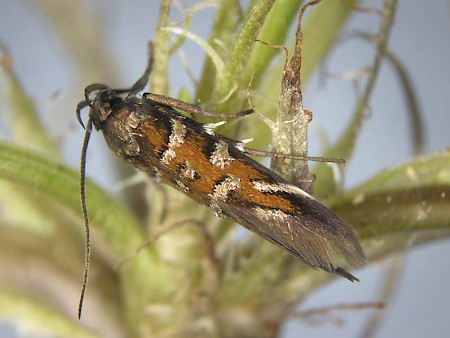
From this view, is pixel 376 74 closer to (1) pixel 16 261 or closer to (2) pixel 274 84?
(2) pixel 274 84

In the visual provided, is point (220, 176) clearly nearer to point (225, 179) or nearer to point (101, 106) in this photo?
point (225, 179)

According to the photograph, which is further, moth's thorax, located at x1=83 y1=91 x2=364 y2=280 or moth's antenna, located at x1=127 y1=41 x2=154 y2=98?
moth's antenna, located at x1=127 y1=41 x2=154 y2=98

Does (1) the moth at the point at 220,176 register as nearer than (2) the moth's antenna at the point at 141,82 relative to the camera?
Yes

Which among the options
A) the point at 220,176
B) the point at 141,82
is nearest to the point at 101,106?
the point at 141,82

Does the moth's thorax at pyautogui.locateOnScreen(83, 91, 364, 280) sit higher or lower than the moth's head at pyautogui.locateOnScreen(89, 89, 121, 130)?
lower

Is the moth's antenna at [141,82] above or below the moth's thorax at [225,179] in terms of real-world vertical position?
above

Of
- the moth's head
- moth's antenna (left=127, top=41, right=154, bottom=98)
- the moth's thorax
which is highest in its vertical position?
moth's antenna (left=127, top=41, right=154, bottom=98)

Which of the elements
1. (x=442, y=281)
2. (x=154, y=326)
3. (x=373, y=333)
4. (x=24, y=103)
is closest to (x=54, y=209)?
(x=24, y=103)

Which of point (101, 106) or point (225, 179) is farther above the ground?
point (101, 106)

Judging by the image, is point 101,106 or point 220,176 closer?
point 220,176

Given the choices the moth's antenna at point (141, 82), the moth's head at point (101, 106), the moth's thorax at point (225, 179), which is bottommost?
the moth's thorax at point (225, 179)
